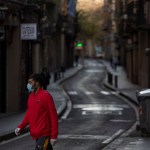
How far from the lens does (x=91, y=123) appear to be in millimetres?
23438

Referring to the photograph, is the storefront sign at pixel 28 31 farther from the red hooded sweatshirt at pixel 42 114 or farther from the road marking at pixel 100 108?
the red hooded sweatshirt at pixel 42 114

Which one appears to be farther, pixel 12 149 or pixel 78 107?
pixel 78 107

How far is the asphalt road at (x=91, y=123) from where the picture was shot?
54.0 ft

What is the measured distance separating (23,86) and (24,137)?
10.1 metres

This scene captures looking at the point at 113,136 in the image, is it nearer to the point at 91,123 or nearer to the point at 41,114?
the point at 91,123

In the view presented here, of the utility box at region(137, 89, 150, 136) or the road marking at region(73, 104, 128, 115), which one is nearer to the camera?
the utility box at region(137, 89, 150, 136)

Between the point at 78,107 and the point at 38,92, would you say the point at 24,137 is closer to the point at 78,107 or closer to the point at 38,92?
the point at 38,92

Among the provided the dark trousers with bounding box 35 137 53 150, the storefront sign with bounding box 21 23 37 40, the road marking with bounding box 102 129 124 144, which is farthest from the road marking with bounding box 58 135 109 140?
the dark trousers with bounding box 35 137 53 150

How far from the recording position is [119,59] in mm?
95062

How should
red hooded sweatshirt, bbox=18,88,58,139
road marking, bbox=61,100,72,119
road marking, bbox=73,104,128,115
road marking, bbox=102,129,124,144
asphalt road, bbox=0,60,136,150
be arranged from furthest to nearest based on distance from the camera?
road marking, bbox=73,104,128,115
road marking, bbox=61,100,72,119
road marking, bbox=102,129,124,144
asphalt road, bbox=0,60,136,150
red hooded sweatshirt, bbox=18,88,58,139

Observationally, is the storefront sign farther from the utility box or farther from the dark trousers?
the dark trousers

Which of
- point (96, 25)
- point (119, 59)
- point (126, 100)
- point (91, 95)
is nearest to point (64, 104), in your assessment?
point (126, 100)

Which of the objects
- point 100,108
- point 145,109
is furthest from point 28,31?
point 145,109

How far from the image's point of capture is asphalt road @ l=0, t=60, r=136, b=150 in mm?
16464
